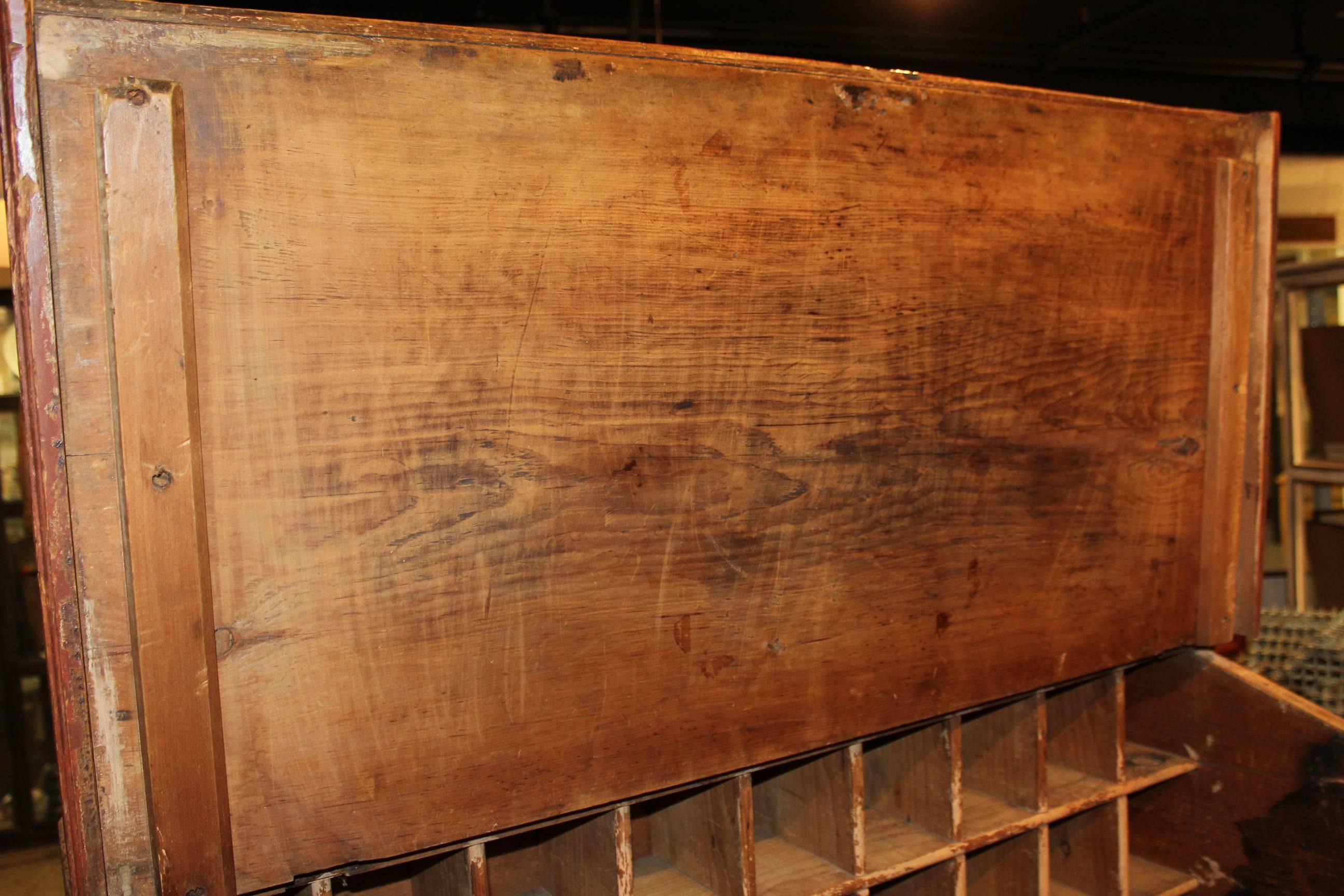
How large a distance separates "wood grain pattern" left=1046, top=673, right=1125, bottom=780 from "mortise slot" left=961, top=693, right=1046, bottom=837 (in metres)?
0.10

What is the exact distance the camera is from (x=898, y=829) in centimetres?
149

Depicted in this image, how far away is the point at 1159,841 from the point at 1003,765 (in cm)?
47

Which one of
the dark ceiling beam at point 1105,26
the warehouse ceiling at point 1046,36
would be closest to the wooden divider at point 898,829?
the warehouse ceiling at point 1046,36

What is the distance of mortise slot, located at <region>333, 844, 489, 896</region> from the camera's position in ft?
3.51

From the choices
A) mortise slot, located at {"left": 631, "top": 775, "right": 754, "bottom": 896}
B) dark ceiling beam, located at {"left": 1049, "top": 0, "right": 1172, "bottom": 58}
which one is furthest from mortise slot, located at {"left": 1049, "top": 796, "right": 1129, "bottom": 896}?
dark ceiling beam, located at {"left": 1049, "top": 0, "right": 1172, "bottom": 58}

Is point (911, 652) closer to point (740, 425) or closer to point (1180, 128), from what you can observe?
point (740, 425)

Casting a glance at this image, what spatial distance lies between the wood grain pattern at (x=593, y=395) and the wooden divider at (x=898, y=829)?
0.11 meters

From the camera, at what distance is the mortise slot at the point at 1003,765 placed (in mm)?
1502

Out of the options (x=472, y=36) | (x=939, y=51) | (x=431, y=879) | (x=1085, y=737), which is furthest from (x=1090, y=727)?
(x=939, y=51)

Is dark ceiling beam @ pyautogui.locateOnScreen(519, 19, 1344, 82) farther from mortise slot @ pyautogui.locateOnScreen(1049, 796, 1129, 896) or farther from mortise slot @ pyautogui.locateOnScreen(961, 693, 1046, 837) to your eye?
mortise slot @ pyautogui.locateOnScreen(1049, 796, 1129, 896)

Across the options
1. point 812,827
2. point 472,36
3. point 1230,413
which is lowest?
point 812,827

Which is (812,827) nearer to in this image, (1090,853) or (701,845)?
(701,845)

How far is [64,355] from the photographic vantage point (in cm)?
86

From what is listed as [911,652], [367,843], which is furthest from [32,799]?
[911,652]
